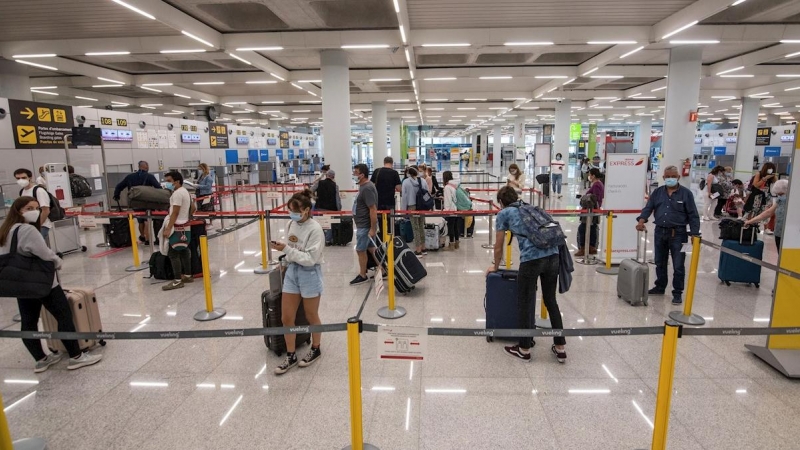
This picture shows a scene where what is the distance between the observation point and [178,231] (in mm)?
6871

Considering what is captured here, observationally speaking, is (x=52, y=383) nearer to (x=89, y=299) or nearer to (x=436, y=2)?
(x=89, y=299)

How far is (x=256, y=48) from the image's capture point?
10.7 metres

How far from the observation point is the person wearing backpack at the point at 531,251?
4.02 m

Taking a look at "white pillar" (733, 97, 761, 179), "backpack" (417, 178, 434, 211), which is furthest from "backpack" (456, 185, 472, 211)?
"white pillar" (733, 97, 761, 179)

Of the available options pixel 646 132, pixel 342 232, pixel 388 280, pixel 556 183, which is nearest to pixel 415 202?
pixel 342 232

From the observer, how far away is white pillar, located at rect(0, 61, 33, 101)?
44.7 feet

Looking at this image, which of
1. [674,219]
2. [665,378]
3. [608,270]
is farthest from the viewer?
[608,270]

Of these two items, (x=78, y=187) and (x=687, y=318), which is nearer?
(x=687, y=318)

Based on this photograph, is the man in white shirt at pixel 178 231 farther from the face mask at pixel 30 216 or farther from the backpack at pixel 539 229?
the backpack at pixel 539 229

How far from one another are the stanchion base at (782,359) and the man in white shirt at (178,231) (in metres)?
7.41

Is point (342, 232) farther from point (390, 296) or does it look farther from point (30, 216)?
point (30, 216)

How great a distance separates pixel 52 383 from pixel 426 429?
359cm

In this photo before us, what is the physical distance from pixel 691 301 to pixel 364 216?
4.42m

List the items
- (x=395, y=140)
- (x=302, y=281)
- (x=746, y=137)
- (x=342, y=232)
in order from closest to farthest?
(x=302, y=281), (x=342, y=232), (x=746, y=137), (x=395, y=140)
